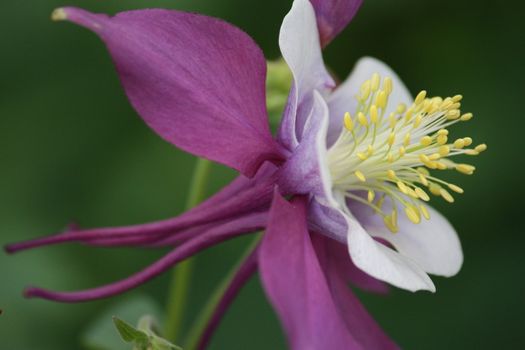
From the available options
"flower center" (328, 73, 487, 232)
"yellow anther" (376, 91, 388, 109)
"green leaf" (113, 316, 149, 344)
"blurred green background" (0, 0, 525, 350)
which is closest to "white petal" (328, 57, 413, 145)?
"flower center" (328, 73, 487, 232)

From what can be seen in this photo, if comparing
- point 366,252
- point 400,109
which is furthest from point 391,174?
point 366,252

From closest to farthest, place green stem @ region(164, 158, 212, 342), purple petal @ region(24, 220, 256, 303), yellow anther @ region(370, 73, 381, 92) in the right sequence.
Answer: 1. purple petal @ region(24, 220, 256, 303)
2. yellow anther @ region(370, 73, 381, 92)
3. green stem @ region(164, 158, 212, 342)

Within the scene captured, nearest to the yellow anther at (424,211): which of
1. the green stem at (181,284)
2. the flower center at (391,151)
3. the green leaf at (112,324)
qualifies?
the flower center at (391,151)

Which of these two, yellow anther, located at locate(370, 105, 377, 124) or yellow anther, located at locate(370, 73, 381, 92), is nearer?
yellow anther, located at locate(370, 105, 377, 124)

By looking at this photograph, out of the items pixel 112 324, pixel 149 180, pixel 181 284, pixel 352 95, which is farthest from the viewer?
pixel 149 180

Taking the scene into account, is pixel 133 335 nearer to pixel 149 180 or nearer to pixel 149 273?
pixel 149 273

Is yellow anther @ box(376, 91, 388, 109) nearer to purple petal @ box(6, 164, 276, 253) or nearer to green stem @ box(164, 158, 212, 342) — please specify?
purple petal @ box(6, 164, 276, 253)

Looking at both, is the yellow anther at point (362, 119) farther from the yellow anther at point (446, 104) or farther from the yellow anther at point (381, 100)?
the yellow anther at point (446, 104)

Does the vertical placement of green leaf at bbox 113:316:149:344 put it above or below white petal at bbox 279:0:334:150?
below
